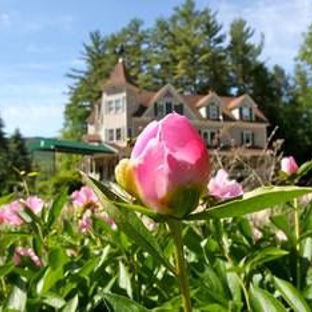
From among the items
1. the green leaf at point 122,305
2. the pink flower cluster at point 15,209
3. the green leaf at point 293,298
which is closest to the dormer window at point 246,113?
the pink flower cluster at point 15,209

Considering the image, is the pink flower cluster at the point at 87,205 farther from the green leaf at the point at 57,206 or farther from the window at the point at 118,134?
the window at the point at 118,134

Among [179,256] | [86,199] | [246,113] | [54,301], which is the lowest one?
[54,301]

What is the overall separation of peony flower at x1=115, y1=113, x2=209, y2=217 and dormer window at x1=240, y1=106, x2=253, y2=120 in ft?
109

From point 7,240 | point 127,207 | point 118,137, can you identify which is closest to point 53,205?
point 7,240

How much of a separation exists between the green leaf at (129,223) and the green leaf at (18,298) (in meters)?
0.54

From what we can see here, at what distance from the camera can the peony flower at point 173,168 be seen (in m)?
0.65

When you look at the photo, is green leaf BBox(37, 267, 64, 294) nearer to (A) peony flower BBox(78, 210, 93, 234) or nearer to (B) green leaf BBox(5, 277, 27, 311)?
(B) green leaf BBox(5, 277, 27, 311)

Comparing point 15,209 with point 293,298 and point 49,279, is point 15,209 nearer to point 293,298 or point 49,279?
point 49,279

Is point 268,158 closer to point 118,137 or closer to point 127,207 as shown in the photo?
point 127,207

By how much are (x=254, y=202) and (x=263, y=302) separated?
0.36m

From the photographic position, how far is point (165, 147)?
646mm

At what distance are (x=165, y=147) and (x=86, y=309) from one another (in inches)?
28.4

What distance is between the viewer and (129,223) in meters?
0.67

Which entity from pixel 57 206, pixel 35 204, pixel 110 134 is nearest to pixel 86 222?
pixel 35 204
